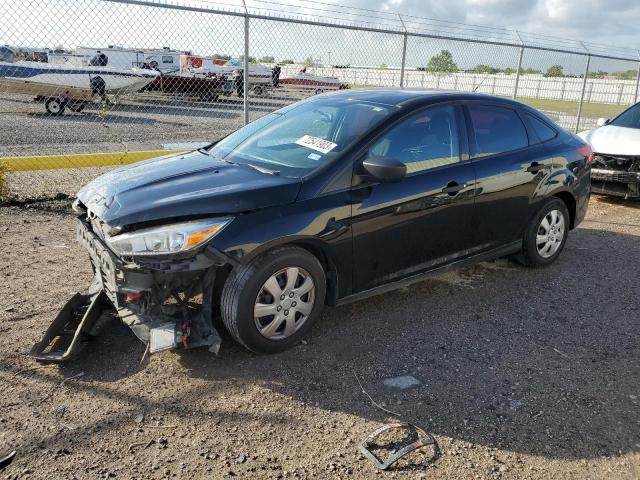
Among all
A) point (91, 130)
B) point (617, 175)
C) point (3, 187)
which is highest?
point (617, 175)

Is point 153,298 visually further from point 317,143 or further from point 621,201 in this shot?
point 621,201

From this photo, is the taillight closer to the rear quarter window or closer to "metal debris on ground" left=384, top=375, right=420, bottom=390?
the rear quarter window

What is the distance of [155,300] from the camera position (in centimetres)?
319

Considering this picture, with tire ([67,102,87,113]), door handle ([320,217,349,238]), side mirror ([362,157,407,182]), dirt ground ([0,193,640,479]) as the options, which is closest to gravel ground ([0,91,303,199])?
tire ([67,102,87,113])

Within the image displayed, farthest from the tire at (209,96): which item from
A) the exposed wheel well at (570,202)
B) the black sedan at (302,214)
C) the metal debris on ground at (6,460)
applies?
the metal debris on ground at (6,460)

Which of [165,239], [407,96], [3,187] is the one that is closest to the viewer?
[165,239]

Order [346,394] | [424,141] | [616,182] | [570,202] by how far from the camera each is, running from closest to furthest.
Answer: [346,394] → [424,141] → [570,202] → [616,182]

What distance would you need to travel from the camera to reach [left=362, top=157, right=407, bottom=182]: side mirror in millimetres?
3446

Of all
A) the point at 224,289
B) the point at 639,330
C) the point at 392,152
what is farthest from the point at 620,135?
the point at 224,289

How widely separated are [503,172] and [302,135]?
177 cm

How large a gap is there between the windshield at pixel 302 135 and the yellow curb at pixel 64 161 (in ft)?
7.86

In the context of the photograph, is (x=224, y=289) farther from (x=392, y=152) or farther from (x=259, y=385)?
(x=392, y=152)

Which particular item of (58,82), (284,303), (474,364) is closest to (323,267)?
(284,303)

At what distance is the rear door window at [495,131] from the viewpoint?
4.38 metres
